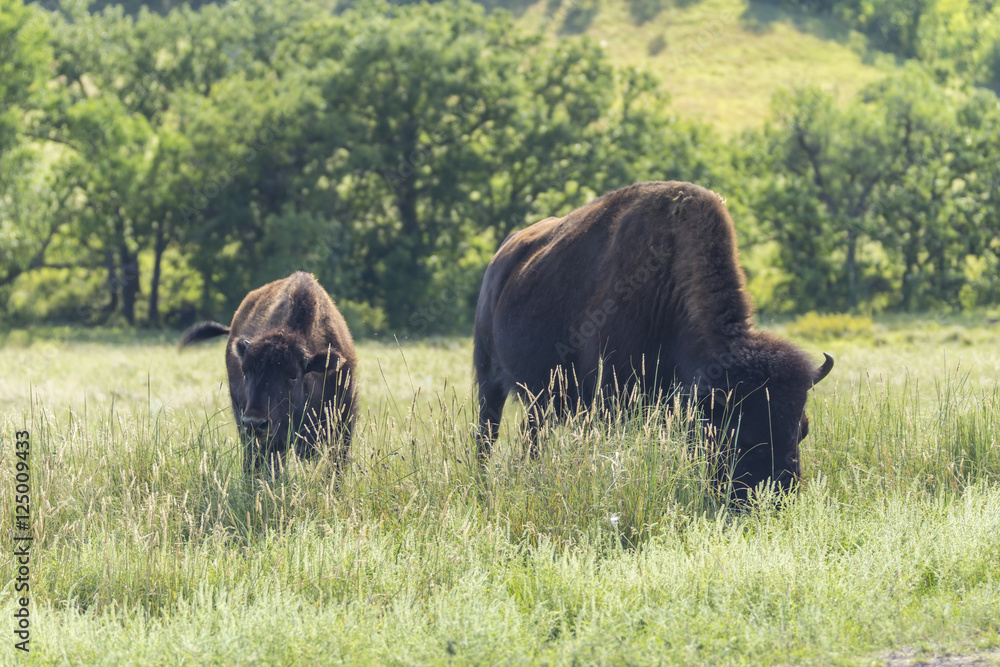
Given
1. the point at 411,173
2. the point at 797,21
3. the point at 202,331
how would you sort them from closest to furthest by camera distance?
the point at 202,331
the point at 411,173
the point at 797,21

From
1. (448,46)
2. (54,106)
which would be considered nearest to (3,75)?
(54,106)

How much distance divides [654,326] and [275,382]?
2.75 meters

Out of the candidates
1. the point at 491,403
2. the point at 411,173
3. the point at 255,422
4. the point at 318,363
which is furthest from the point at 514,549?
the point at 411,173

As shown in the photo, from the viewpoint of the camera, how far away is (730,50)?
76.4 metres

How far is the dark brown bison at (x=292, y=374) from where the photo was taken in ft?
21.1

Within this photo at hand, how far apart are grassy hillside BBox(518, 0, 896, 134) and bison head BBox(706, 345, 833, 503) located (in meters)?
54.9

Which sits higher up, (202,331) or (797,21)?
(797,21)

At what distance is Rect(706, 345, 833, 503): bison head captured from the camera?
19.0ft

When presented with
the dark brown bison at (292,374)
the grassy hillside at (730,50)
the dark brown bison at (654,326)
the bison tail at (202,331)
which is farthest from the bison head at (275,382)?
the grassy hillside at (730,50)

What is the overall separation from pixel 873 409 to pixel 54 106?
3023 cm

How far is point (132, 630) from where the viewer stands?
13.9ft

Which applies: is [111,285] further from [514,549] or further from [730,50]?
[730,50]

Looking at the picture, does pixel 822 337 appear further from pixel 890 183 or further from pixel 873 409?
pixel 873 409

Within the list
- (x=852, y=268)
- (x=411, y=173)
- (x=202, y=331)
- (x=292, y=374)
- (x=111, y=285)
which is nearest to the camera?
(x=292, y=374)
